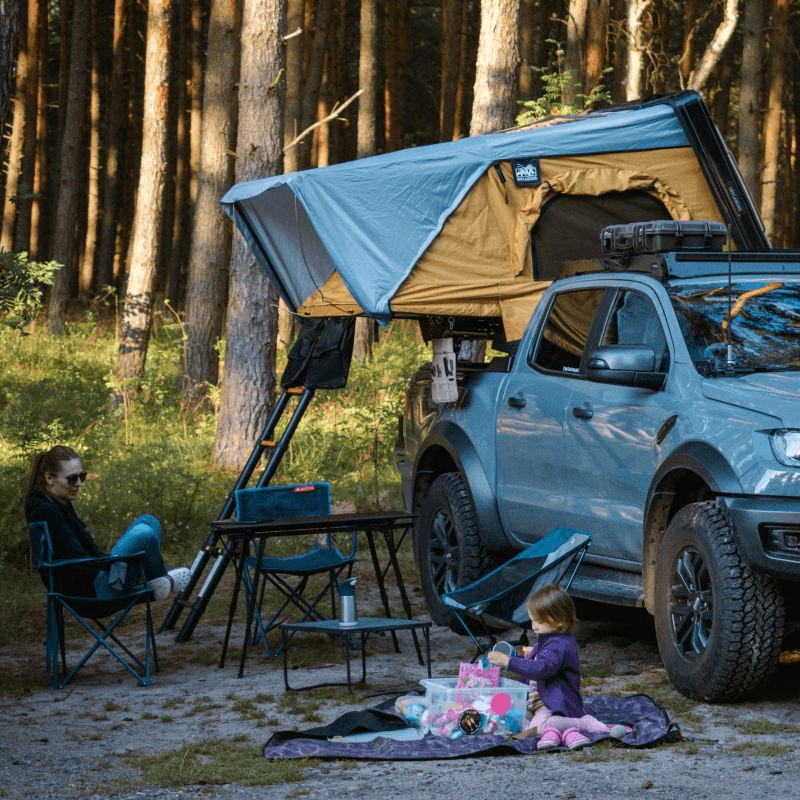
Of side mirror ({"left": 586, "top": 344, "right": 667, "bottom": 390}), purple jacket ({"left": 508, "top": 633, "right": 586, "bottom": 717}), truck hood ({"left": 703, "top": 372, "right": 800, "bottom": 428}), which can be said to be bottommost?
purple jacket ({"left": 508, "top": 633, "right": 586, "bottom": 717})

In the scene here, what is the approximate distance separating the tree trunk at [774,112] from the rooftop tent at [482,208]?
14.2 meters

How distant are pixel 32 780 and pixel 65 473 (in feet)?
8.96

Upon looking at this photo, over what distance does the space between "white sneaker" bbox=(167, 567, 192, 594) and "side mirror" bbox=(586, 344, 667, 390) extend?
2.95 meters

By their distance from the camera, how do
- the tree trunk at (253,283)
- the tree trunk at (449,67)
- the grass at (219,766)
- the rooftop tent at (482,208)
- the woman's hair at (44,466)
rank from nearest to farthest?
the grass at (219,766)
the woman's hair at (44,466)
the rooftop tent at (482,208)
the tree trunk at (253,283)
the tree trunk at (449,67)

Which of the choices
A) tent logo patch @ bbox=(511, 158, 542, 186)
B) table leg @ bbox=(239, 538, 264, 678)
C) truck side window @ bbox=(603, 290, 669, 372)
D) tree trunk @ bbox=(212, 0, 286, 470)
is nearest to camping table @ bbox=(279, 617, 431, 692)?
table leg @ bbox=(239, 538, 264, 678)

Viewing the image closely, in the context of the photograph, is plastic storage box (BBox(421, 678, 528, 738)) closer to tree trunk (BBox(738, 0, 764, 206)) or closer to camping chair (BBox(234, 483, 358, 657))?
camping chair (BBox(234, 483, 358, 657))

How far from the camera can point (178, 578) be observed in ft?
28.7

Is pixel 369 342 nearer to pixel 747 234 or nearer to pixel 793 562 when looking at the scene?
pixel 747 234

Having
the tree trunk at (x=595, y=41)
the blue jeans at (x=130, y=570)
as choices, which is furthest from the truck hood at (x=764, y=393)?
the tree trunk at (x=595, y=41)

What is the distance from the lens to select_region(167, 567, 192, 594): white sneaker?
8555 mm

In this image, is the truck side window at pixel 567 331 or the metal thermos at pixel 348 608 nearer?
the metal thermos at pixel 348 608

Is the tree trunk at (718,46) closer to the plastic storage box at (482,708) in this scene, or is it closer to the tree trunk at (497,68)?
the tree trunk at (497,68)

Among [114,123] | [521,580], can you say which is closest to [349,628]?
[521,580]

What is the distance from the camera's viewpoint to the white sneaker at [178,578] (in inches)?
337
